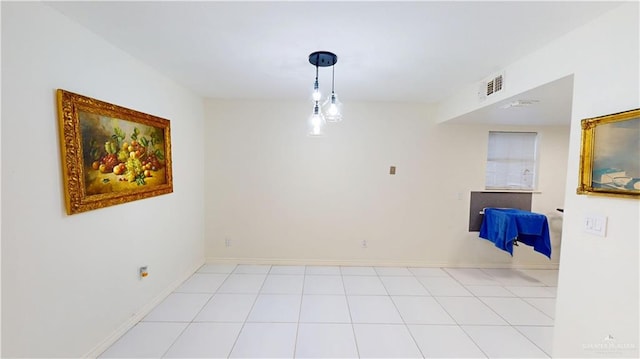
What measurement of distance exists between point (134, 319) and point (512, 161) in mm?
4771

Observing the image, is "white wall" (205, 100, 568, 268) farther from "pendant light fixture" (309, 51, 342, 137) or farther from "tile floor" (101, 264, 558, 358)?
"pendant light fixture" (309, 51, 342, 137)

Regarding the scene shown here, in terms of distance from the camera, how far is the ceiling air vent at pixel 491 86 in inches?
87.7

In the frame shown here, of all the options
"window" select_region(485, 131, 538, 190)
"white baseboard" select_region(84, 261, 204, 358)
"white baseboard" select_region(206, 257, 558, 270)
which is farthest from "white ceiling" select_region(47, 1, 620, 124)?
"white baseboard" select_region(206, 257, 558, 270)

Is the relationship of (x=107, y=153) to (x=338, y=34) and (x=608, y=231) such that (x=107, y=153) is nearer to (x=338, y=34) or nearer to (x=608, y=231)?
(x=338, y=34)

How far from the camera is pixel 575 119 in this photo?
1.59 meters

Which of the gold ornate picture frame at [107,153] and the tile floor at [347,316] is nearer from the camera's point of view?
the gold ornate picture frame at [107,153]

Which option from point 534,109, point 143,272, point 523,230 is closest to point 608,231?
point 534,109

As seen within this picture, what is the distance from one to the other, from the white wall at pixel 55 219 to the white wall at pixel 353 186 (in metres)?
1.21

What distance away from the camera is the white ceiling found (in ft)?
4.74

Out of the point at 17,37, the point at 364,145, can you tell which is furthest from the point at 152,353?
the point at 364,145

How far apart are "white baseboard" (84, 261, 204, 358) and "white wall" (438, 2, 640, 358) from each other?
3.16 m

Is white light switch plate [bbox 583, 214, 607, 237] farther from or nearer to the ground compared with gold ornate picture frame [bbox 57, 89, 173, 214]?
nearer to the ground

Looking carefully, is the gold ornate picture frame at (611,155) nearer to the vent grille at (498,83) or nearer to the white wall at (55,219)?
the vent grille at (498,83)

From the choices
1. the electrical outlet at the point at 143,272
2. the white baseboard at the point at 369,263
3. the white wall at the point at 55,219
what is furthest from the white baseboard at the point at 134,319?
the white baseboard at the point at 369,263
